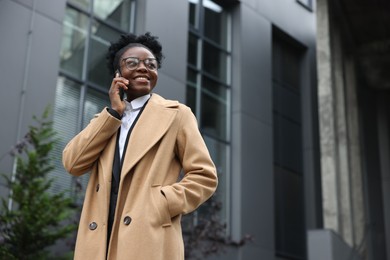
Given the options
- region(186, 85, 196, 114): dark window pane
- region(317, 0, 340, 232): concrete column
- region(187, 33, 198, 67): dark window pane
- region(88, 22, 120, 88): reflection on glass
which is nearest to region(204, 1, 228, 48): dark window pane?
region(187, 33, 198, 67): dark window pane

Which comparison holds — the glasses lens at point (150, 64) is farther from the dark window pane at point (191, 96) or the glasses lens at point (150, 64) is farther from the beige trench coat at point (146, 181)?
the dark window pane at point (191, 96)

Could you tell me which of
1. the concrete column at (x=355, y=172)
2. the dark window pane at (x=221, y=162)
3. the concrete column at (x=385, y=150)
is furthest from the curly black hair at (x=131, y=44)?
the concrete column at (x=385, y=150)

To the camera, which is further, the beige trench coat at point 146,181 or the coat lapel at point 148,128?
the coat lapel at point 148,128

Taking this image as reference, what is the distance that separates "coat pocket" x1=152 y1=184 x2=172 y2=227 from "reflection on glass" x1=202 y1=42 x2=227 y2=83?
49.4ft

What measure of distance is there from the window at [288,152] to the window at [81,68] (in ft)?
26.4

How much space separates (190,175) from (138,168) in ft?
0.83

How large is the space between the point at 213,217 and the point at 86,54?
4749mm

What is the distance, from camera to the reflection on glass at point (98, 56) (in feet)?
44.9

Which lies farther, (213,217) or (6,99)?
(213,217)

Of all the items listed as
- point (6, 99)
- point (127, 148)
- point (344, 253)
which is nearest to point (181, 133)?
point (127, 148)

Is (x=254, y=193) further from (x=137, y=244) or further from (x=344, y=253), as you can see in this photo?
(x=137, y=244)

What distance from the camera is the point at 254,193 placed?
17.9 m

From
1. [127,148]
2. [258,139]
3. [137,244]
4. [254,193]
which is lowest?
[137,244]

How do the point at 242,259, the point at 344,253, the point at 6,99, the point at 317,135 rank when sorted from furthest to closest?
1. the point at 317,135
2. the point at 242,259
3. the point at 344,253
4. the point at 6,99
